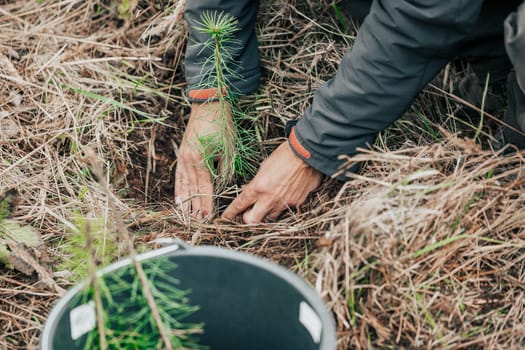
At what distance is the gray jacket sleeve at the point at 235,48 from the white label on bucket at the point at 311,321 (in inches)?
33.5

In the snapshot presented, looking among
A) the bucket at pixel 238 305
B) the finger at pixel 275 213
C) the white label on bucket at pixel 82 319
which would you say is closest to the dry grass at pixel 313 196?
the finger at pixel 275 213

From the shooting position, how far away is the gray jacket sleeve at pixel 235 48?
66.1 inches

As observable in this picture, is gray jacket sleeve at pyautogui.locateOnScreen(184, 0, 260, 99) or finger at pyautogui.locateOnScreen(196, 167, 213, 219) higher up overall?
gray jacket sleeve at pyautogui.locateOnScreen(184, 0, 260, 99)

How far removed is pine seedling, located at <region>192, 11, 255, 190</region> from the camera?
5.34 ft

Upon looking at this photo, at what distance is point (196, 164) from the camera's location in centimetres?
172

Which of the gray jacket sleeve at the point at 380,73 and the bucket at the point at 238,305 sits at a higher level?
the gray jacket sleeve at the point at 380,73

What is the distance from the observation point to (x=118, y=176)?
175cm

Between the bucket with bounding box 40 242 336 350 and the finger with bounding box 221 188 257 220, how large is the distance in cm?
51

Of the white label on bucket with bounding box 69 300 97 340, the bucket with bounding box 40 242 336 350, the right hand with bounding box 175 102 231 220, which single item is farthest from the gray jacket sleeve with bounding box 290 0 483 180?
the white label on bucket with bounding box 69 300 97 340

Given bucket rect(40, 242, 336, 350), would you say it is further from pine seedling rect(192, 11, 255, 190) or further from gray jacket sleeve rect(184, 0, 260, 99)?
gray jacket sleeve rect(184, 0, 260, 99)

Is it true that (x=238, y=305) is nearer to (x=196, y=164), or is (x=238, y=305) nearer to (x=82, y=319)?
(x=82, y=319)

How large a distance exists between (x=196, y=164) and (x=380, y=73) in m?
0.60

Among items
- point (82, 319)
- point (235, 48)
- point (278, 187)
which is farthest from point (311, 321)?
point (235, 48)

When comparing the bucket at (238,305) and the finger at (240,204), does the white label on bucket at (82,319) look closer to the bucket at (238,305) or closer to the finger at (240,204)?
the bucket at (238,305)
